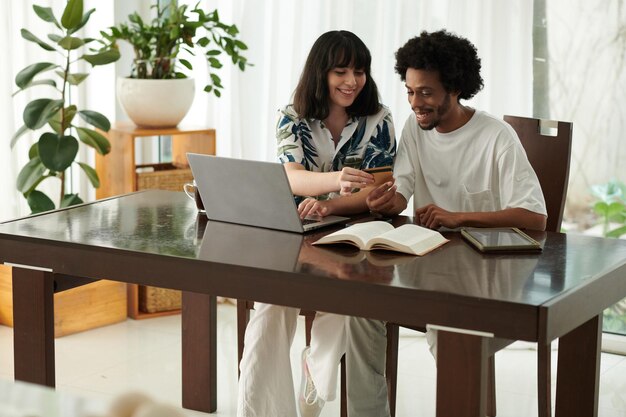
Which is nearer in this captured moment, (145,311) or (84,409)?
(84,409)

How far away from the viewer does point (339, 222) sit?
2.74 m

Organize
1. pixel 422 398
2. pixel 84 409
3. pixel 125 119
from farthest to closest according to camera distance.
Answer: pixel 125 119 → pixel 422 398 → pixel 84 409

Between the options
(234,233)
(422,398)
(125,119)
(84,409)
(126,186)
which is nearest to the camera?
(84,409)

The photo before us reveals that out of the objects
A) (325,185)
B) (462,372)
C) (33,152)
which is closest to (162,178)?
(33,152)

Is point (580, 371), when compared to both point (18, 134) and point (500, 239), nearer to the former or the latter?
point (500, 239)

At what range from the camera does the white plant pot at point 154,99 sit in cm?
420

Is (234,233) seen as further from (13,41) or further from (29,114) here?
(13,41)

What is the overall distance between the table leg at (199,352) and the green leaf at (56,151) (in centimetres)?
97

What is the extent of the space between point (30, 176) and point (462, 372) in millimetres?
2425

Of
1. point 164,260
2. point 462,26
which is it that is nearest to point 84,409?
point 164,260

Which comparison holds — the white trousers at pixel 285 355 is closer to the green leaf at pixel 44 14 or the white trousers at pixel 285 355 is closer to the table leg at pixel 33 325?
the table leg at pixel 33 325

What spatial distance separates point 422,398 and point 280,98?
5.19 ft

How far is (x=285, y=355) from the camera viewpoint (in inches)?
108

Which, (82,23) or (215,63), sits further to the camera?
(215,63)
